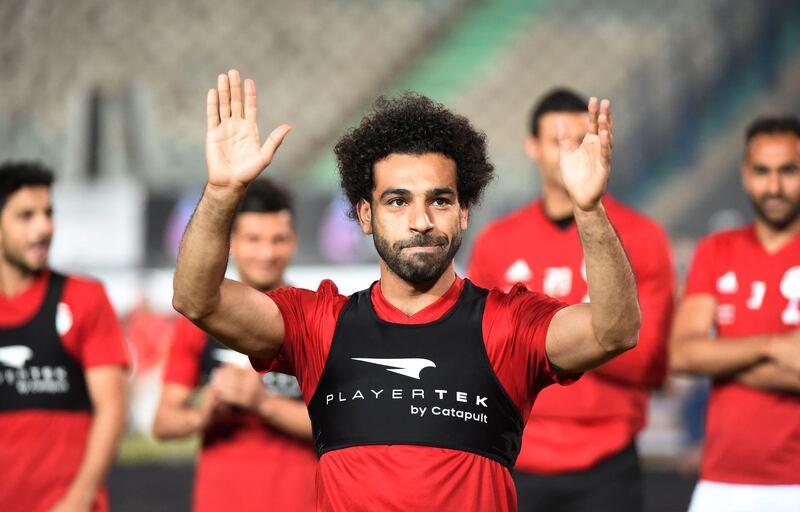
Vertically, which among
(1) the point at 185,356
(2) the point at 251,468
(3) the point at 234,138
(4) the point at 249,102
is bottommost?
(2) the point at 251,468

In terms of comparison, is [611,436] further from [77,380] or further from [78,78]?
[78,78]

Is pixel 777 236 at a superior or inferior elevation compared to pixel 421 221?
superior

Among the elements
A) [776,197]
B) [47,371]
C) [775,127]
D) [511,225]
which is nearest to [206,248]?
[47,371]

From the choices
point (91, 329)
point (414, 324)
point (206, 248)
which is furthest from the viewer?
point (91, 329)

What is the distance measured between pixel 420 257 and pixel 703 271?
2.27 m

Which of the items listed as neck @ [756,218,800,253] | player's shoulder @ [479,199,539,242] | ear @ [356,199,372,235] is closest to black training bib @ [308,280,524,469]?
ear @ [356,199,372,235]

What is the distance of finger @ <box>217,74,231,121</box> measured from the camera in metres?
3.22

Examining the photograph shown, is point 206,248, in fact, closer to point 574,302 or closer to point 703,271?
point 574,302

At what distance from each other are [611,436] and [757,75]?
1161cm

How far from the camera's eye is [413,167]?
3316 mm

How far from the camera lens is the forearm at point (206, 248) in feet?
10.1

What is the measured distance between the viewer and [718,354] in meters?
4.71

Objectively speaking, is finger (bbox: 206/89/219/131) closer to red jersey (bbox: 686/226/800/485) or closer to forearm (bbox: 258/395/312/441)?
forearm (bbox: 258/395/312/441)

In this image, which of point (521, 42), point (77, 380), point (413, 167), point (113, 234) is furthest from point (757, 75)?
point (413, 167)
